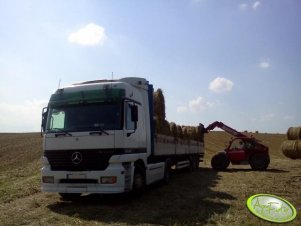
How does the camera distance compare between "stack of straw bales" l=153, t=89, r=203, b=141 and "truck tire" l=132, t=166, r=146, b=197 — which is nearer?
"truck tire" l=132, t=166, r=146, b=197

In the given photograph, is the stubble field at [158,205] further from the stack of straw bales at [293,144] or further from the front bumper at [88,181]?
the stack of straw bales at [293,144]

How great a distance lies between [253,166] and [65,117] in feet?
41.6

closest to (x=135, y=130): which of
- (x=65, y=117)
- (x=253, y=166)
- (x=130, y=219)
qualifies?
(x=65, y=117)

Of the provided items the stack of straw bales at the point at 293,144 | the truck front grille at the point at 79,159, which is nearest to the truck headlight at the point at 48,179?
the truck front grille at the point at 79,159

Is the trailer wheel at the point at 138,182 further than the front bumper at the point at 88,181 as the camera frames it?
Yes

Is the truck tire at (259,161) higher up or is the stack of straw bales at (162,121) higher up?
the stack of straw bales at (162,121)

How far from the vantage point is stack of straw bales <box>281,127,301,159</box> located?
1100 inches

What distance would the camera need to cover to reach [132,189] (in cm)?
1061

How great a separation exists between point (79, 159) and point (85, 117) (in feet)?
3.55

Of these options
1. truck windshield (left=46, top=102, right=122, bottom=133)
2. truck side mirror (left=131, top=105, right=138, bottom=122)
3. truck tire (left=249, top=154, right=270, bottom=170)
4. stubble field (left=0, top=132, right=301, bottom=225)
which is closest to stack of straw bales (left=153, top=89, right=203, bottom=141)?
stubble field (left=0, top=132, right=301, bottom=225)

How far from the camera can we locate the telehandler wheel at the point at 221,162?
68.5ft

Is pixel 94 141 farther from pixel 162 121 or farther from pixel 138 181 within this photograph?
pixel 162 121

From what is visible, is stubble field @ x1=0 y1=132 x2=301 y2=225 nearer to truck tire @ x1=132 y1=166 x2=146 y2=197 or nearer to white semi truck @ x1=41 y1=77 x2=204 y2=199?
truck tire @ x1=132 y1=166 x2=146 y2=197

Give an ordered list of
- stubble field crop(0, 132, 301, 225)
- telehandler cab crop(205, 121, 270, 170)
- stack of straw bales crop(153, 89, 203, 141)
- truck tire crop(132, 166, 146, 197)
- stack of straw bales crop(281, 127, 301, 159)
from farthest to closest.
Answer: stack of straw bales crop(281, 127, 301, 159) → telehandler cab crop(205, 121, 270, 170) → stack of straw bales crop(153, 89, 203, 141) → truck tire crop(132, 166, 146, 197) → stubble field crop(0, 132, 301, 225)
